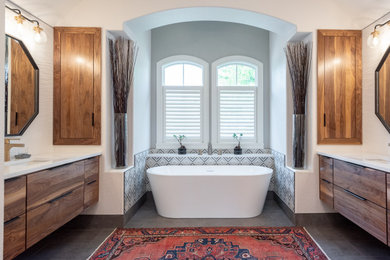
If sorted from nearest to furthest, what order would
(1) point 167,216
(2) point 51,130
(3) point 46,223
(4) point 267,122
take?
(3) point 46,223 < (2) point 51,130 < (1) point 167,216 < (4) point 267,122

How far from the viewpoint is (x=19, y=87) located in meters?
2.29

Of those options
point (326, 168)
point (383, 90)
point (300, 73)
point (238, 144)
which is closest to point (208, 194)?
point (238, 144)

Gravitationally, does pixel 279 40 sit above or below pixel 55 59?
above

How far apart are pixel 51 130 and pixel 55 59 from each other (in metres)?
0.81

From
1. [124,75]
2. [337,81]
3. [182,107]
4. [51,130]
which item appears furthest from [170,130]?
[337,81]

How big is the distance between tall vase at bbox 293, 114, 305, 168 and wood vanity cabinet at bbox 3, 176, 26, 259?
2.68 meters

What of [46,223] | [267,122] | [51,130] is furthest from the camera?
[267,122]

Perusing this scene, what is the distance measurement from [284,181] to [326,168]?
68 cm

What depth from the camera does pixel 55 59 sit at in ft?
8.96

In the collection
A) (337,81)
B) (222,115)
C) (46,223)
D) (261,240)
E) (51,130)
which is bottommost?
→ (261,240)

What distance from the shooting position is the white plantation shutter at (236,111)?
4012mm

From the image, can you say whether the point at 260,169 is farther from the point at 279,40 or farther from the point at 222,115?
the point at 279,40

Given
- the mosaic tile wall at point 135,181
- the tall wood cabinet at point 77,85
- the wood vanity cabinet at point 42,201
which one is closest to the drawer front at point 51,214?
the wood vanity cabinet at point 42,201

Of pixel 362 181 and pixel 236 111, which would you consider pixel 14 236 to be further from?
pixel 236 111
